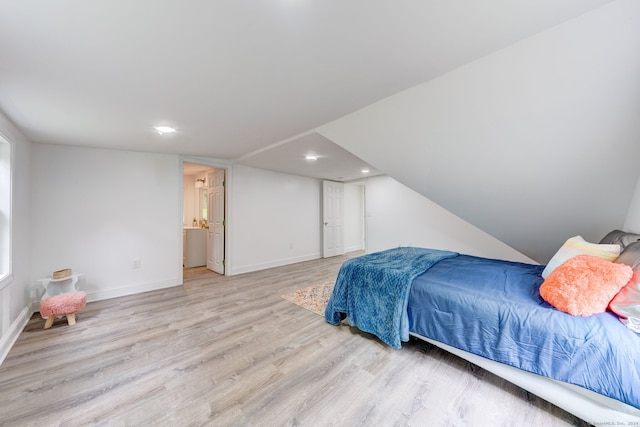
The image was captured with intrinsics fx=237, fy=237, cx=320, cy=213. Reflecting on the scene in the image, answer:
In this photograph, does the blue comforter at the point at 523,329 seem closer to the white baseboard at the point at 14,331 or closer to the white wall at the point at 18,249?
Result: the white baseboard at the point at 14,331

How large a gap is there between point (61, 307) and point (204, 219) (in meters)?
3.52

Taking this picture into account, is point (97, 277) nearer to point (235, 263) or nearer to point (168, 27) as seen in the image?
point (235, 263)

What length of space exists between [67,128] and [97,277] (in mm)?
2098

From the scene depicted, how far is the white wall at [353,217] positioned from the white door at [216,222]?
3.76 m

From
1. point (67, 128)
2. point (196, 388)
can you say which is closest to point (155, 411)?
point (196, 388)

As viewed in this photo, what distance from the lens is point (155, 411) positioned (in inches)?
59.9

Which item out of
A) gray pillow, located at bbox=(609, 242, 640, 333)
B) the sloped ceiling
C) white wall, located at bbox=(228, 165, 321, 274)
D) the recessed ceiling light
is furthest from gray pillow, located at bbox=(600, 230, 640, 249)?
white wall, located at bbox=(228, 165, 321, 274)

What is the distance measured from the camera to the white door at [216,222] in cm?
477

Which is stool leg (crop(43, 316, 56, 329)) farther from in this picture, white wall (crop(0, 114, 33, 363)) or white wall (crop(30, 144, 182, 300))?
white wall (crop(30, 144, 182, 300))

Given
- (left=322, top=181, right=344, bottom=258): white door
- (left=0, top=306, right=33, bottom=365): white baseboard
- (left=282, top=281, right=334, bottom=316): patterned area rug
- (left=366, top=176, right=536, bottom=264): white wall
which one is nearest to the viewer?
(left=0, top=306, right=33, bottom=365): white baseboard

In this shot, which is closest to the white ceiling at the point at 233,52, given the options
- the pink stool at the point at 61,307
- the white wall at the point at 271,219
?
the pink stool at the point at 61,307

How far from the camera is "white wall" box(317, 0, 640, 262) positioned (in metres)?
1.28

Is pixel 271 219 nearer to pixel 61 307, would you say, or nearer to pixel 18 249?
pixel 61 307

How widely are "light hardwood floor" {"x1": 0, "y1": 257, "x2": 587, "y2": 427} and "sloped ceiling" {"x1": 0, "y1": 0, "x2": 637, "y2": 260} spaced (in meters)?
1.87
